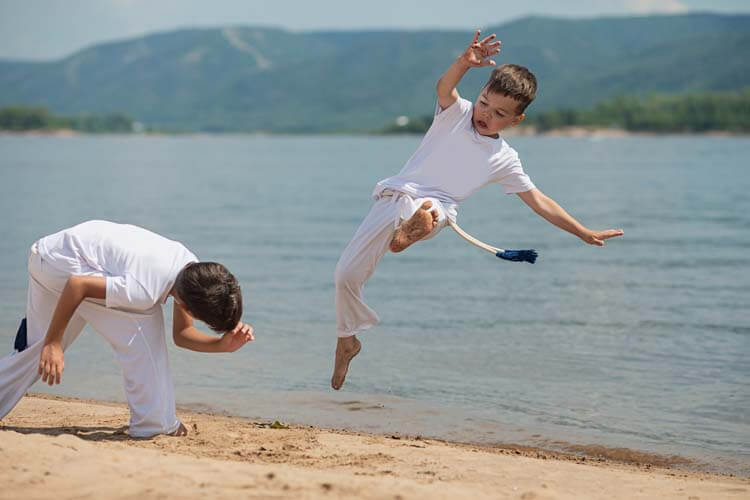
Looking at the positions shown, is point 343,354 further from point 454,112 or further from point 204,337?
point 454,112

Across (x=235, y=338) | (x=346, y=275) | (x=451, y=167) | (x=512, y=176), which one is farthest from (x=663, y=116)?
(x=235, y=338)

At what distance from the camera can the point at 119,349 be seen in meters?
6.66

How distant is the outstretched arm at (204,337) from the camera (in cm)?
658

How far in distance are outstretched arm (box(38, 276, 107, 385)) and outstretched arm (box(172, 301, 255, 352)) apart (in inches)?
23.0

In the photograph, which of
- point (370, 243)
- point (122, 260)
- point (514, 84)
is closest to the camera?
point (122, 260)

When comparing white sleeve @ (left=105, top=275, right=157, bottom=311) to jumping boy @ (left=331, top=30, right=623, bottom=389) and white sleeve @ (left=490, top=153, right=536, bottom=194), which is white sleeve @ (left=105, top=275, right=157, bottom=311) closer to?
jumping boy @ (left=331, top=30, right=623, bottom=389)

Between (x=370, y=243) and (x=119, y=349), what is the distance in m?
1.97

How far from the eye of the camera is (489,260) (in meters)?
20.3

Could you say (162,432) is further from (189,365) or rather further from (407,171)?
(189,365)

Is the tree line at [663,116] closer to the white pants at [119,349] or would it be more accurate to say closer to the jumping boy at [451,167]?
the jumping boy at [451,167]

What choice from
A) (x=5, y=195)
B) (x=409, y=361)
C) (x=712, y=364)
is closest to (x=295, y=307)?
(x=409, y=361)

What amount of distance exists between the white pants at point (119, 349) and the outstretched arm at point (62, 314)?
293 mm

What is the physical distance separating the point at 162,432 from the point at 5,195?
31894 millimetres

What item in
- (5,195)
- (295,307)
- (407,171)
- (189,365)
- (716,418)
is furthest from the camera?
(5,195)
